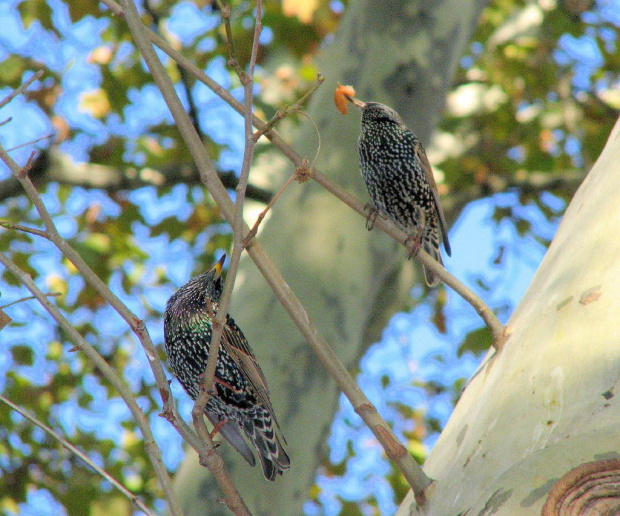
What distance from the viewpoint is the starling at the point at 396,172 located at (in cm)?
343

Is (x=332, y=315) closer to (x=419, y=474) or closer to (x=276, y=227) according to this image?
(x=276, y=227)

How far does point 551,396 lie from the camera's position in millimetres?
1478

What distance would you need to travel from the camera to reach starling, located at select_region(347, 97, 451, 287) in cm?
343

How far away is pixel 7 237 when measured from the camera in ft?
18.4

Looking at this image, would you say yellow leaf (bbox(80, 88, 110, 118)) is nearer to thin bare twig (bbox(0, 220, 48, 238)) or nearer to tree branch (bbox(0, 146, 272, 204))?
tree branch (bbox(0, 146, 272, 204))

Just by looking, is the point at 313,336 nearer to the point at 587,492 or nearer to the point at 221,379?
the point at 587,492

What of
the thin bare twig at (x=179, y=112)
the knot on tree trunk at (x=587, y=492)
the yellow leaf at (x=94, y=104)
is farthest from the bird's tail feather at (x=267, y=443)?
the yellow leaf at (x=94, y=104)

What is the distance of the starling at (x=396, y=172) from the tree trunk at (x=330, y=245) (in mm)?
67

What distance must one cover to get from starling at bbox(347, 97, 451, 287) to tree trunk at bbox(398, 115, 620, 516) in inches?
60.9

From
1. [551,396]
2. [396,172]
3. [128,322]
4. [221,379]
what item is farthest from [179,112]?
[396,172]

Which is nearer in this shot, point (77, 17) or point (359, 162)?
point (359, 162)

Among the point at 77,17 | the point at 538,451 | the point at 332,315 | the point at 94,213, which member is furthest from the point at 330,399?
the point at 94,213

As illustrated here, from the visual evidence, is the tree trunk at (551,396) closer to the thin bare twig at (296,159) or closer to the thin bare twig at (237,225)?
the thin bare twig at (296,159)

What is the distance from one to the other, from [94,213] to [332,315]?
13.1ft
